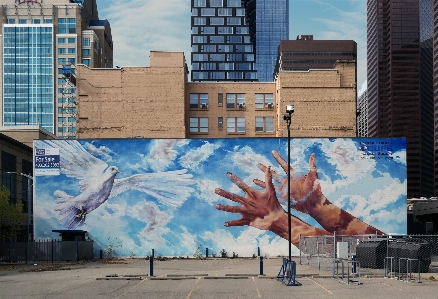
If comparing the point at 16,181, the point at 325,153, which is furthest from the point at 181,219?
the point at 16,181

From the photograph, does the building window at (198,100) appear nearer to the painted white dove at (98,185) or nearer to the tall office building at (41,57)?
the painted white dove at (98,185)

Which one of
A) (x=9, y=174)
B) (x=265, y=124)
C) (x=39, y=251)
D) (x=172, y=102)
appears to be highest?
(x=172, y=102)

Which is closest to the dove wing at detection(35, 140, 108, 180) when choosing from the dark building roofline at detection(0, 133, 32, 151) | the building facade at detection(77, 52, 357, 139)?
the dark building roofline at detection(0, 133, 32, 151)

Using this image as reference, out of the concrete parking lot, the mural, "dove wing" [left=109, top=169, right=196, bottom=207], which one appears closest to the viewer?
the concrete parking lot

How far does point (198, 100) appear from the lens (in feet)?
318

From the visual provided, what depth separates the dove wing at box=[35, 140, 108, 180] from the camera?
61688mm

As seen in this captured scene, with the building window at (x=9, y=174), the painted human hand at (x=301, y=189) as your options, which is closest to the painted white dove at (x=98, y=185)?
the painted human hand at (x=301, y=189)

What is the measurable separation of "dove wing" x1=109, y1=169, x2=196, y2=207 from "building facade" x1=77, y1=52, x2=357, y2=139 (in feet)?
98.4

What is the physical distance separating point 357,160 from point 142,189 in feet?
69.5

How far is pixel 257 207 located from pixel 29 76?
136m

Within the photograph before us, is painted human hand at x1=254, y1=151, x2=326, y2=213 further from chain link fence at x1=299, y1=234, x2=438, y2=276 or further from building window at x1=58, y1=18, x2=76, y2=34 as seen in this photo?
building window at x1=58, y1=18, x2=76, y2=34

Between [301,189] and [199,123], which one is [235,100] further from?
[301,189]

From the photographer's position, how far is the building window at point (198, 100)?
9681cm

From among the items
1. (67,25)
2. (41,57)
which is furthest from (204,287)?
(67,25)
